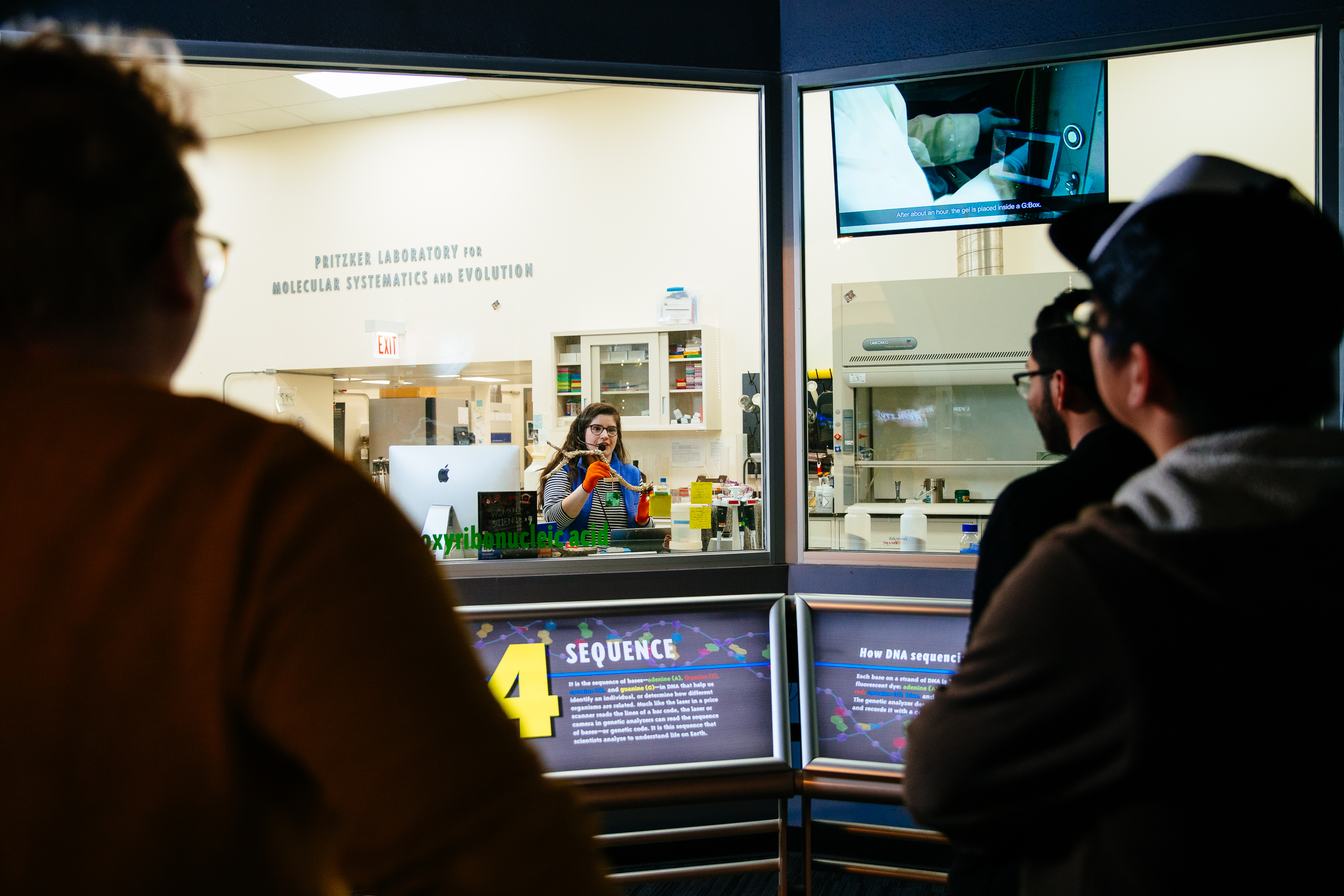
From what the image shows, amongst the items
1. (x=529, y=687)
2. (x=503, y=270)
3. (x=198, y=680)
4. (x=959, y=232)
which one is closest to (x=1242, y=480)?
(x=198, y=680)

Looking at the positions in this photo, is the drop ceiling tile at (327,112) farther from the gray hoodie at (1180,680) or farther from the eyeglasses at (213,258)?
the gray hoodie at (1180,680)

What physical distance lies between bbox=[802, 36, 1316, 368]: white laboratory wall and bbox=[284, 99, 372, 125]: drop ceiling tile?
3810mm

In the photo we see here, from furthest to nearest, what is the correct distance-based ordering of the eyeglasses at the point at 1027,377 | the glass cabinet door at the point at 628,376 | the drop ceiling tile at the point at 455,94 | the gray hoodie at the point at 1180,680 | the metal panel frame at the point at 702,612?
1. the glass cabinet door at the point at 628,376
2. the drop ceiling tile at the point at 455,94
3. the metal panel frame at the point at 702,612
4. the eyeglasses at the point at 1027,377
5. the gray hoodie at the point at 1180,680

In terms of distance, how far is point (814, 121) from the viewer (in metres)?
2.91

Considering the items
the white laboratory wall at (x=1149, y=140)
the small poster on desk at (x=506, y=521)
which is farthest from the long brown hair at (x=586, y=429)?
the white laboratory wall at (x=1149, y=140)

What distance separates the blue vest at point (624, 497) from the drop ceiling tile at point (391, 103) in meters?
3.52

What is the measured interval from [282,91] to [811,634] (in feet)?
14.5

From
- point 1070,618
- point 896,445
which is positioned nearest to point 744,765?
point 1070,618

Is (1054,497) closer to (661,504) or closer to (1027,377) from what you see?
(1027,377)

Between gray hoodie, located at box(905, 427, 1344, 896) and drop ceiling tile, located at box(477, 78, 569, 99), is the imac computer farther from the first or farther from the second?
drop ceiling tile, located at box(477, 78, 569, 99)

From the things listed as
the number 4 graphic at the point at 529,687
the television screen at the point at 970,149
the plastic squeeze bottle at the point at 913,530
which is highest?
the television screen at the point at 970,149

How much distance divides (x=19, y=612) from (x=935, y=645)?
2540 millimetres

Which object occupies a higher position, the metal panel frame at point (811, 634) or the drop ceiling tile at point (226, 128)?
the drop ceiling tile at point (226, 128)

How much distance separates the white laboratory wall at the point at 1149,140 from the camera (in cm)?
291
